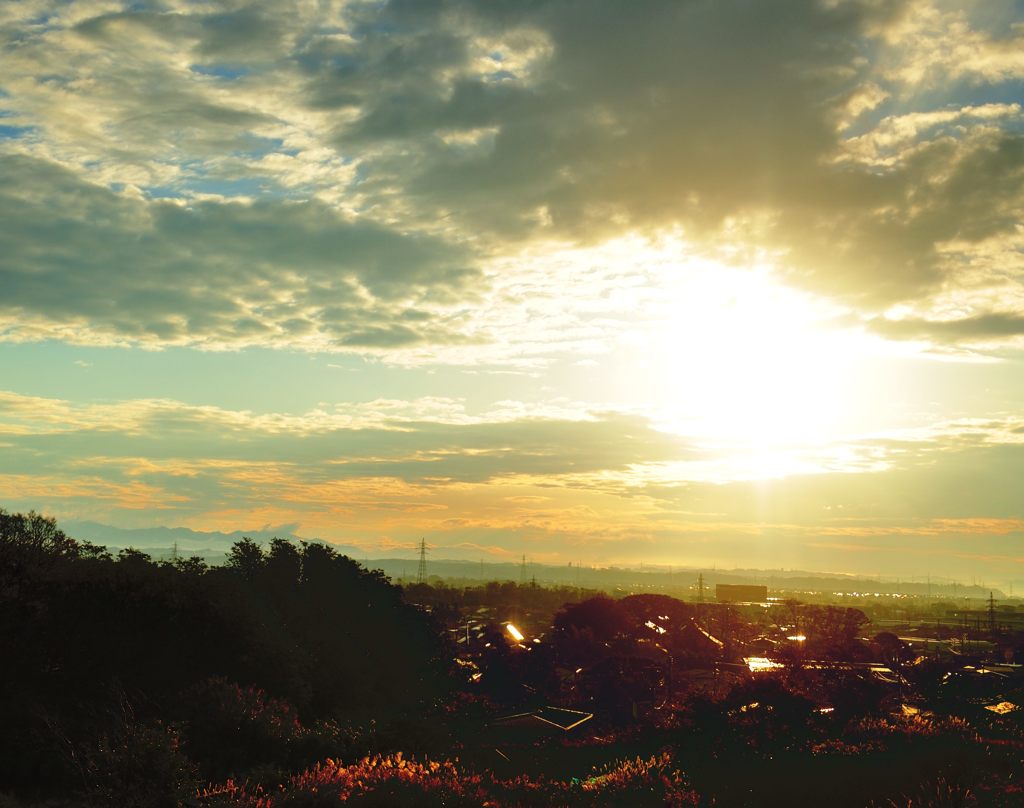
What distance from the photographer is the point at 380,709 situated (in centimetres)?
4241

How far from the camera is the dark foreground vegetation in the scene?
21.7 m

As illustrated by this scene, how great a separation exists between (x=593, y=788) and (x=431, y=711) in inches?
825

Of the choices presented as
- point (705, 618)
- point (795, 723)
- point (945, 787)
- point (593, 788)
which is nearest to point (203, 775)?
point (593, 788)

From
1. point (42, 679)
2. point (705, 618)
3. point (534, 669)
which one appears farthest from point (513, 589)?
point (42, 679)

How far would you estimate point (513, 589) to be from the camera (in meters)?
198

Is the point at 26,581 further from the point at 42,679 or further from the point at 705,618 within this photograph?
the point at 705,618

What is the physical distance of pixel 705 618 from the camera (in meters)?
122

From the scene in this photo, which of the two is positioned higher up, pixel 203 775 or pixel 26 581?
pixel 26 581

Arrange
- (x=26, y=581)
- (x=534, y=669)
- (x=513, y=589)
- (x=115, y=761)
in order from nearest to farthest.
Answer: (x=115, y=761)
(x=26, y=581)
(x=534, y=669)
(x=513, y=589)

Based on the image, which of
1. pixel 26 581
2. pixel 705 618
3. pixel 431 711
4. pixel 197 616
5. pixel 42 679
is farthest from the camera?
pixel 705 618

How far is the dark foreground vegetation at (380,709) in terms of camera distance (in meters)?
21.7

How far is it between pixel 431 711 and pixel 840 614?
10351 centimetres

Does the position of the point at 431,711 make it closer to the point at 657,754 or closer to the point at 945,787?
the point at 657,754

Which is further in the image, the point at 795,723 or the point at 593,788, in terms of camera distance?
the point at 795,723
